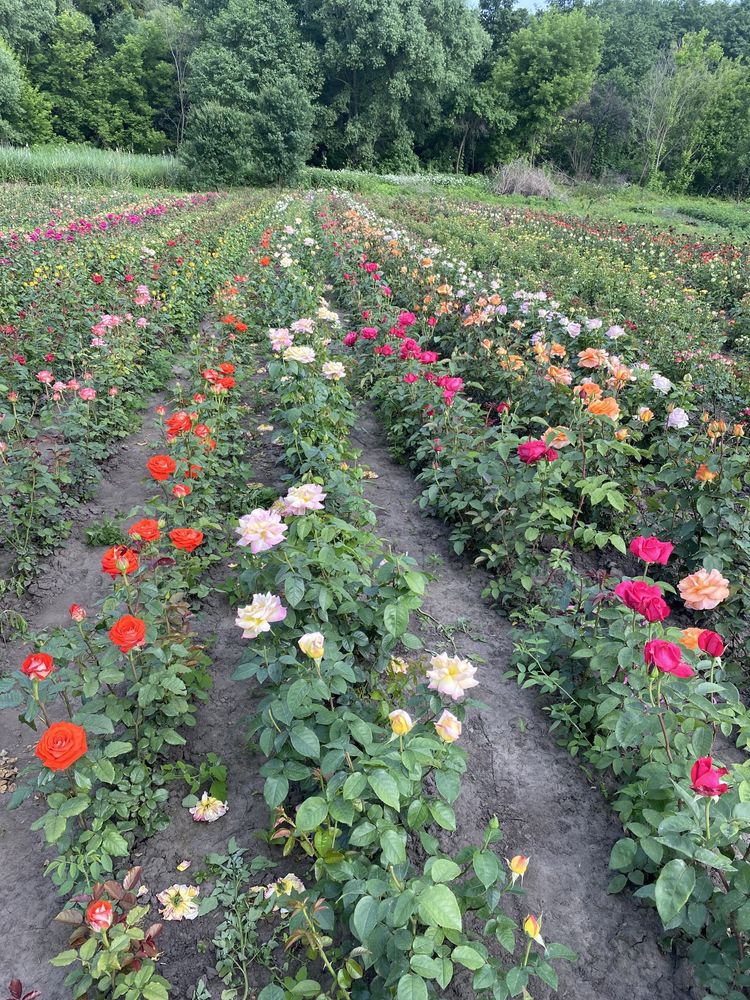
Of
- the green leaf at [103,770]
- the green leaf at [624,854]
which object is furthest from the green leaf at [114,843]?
the green leaf at [624,854]

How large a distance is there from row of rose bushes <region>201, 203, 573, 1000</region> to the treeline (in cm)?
2508

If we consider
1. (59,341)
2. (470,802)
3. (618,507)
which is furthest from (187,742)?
(59,341)

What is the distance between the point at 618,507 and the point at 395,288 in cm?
491

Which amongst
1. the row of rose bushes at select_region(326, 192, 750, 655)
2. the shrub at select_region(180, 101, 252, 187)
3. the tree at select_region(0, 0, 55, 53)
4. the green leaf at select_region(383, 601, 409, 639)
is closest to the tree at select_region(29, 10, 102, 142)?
the tree at select_region(0, 0, 55, 53)

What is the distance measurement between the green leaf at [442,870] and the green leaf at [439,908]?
0.09 feet

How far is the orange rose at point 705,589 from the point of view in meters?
1.49

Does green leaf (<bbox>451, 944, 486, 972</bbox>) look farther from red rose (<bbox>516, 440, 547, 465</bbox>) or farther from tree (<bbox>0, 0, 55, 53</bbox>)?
tree (<bbox>0, 0, 55, 53</bbox>)

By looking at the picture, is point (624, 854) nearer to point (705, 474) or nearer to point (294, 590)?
point (294, 590)

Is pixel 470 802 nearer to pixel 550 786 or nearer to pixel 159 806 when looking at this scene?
pixel 550 786

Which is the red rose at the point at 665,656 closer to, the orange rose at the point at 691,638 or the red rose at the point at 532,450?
the orange rose at the point at 691,638

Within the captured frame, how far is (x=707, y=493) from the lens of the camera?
2.63m

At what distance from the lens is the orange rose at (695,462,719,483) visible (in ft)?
8.25

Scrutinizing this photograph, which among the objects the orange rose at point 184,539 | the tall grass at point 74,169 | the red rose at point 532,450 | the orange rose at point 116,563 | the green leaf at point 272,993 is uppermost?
the tall grass at point 74,169

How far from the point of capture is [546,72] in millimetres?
33406
